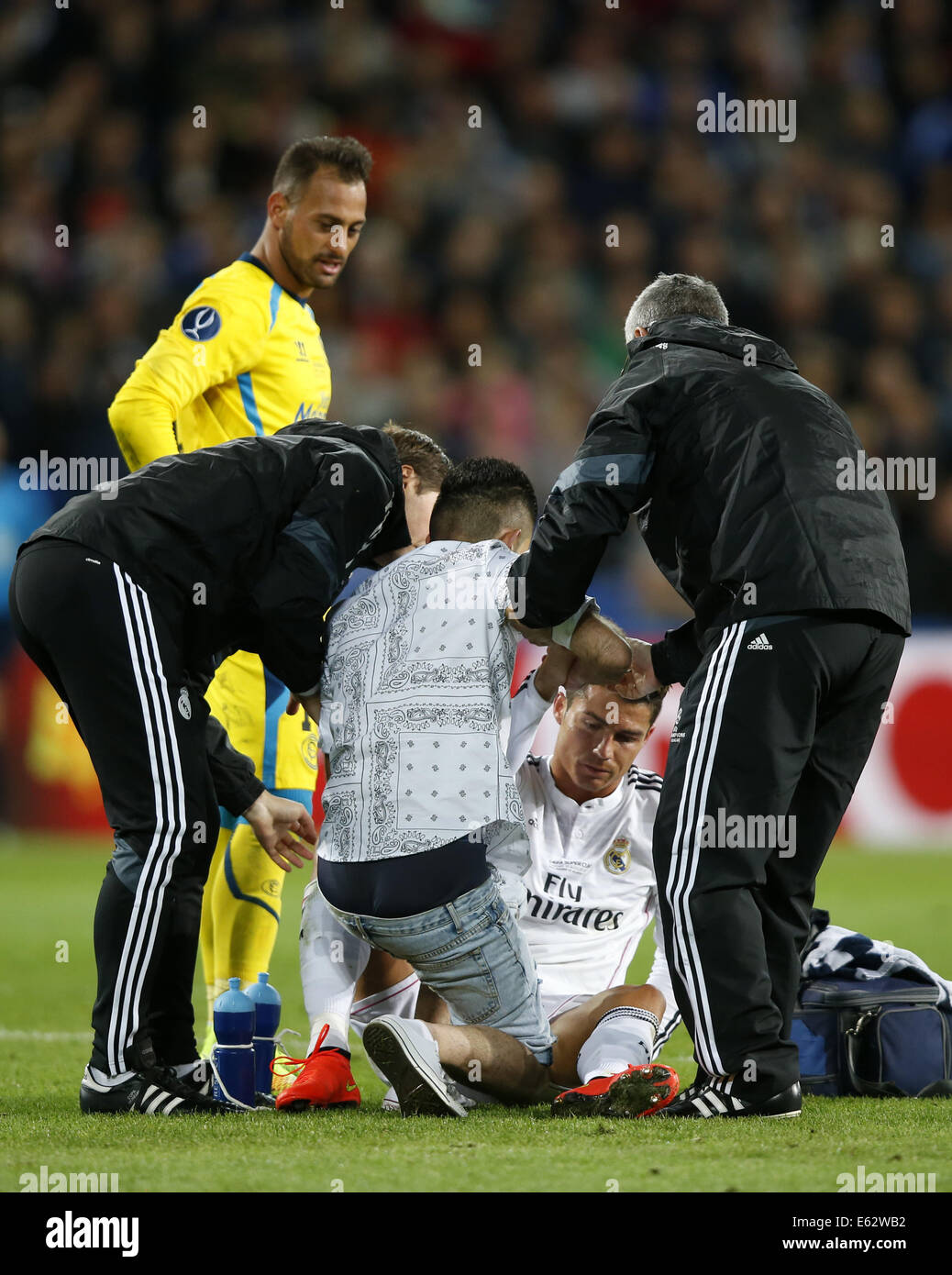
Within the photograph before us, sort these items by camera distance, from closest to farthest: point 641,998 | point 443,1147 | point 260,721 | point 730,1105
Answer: point 443,1147 < point 730,1105 < point 641,998 < point 260,721

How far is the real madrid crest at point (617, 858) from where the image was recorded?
438 centimetres

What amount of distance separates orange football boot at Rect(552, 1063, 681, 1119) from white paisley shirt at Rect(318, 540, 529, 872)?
1.75 ft

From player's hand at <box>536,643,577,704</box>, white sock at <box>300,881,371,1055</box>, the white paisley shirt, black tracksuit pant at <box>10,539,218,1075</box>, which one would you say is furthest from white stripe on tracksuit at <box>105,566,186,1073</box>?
→ player's hand at <box>536,643,577,704</box>

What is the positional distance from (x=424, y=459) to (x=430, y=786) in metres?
1.09

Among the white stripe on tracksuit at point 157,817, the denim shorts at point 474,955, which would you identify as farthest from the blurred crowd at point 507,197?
the white stripe on tracksuit at point 157,817

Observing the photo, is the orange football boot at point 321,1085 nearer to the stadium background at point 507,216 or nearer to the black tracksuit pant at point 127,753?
the black tracksuit pant at point 127,753

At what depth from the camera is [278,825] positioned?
161 inches

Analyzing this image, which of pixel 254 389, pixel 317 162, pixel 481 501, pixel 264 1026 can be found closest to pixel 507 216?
pixel 317 162

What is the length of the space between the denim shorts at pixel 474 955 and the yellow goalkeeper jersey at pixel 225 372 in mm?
1700

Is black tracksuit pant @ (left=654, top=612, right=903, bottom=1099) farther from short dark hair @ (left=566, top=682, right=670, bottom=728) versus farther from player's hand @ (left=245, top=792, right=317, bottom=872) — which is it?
player's hand @ (left=245, top=792, right=317, bottom=872)

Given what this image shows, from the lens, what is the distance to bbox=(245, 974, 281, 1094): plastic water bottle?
13.5 feet

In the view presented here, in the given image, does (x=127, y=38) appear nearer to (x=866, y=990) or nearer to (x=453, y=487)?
(x=453, y=487)

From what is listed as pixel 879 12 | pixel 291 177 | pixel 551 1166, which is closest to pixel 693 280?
pixel 291 177

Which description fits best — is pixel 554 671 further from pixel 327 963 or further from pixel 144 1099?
pixel 144 1099
